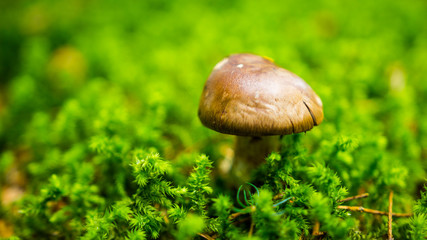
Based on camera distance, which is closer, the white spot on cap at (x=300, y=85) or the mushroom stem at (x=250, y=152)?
the white spot on cap at (x=300, y=85)

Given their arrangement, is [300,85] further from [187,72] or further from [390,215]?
[187,72]

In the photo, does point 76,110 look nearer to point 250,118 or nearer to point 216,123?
point 216,123

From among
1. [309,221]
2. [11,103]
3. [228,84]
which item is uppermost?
[228,84]

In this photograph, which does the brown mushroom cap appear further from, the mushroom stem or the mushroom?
the mushroom stem

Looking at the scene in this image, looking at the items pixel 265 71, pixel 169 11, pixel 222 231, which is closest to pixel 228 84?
pixel 265 71

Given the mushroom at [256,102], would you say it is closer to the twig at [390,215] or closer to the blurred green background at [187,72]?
the blurred green background at [187,72]

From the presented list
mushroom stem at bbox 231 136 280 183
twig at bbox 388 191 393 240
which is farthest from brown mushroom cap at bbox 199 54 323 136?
twig at bbox 388 191 393 240

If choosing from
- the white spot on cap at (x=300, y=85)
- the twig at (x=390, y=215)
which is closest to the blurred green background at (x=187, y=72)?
the twig at (x=390, y=215)
